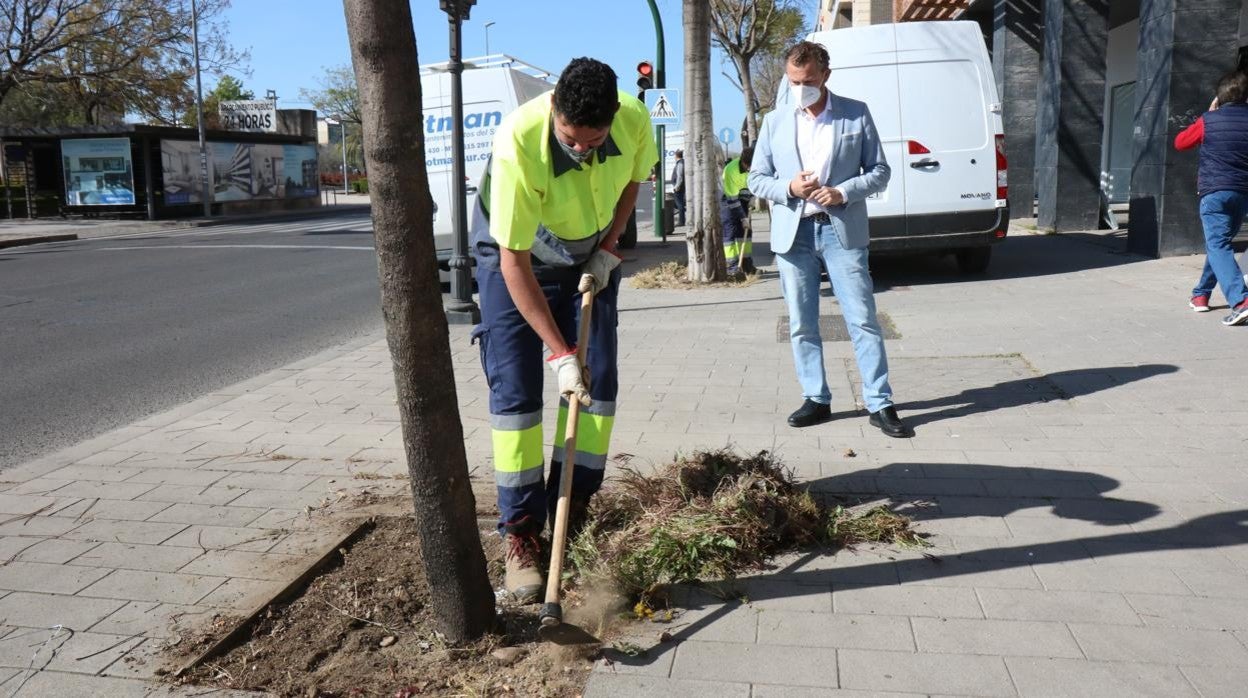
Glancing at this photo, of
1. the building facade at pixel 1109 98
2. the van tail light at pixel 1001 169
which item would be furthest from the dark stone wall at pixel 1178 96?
the van tail light at pixel 1001 169

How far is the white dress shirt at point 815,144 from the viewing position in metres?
5.59

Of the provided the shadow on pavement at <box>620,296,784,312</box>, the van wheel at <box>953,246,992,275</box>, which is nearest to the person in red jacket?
the van wheel at <box>953,246,992,275</box>

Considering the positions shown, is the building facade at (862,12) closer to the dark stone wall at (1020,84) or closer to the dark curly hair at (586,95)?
the dark stone wall at (1020,84)

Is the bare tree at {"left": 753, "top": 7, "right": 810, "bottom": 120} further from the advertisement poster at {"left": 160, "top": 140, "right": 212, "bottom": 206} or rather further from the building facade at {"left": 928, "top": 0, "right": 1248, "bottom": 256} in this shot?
the advertisement poster at {"left": 160, "top": 140, "right": 212, "bottom": 206}

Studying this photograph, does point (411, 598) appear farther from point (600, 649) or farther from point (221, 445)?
point (221, 445)

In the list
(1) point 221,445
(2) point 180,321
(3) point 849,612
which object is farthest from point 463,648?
(2) point 180,321

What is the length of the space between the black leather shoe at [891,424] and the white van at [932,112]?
597cm

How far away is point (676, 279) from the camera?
12.5 m

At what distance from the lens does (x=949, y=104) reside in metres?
11.0

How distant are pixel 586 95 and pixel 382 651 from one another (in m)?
1.81

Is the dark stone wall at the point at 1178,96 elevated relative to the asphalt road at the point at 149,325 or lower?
elevated

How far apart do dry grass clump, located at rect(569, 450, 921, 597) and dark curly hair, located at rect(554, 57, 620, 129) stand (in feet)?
4.73

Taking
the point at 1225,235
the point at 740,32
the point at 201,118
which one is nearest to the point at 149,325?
the point at 1225,235

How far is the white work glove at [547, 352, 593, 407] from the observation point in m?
3.48
